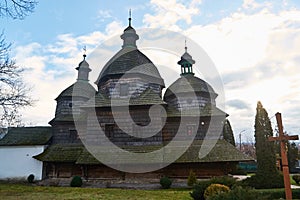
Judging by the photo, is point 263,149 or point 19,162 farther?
point 19,162

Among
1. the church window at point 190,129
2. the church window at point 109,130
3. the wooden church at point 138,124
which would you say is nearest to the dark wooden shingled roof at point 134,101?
the wooden church at point 138,124

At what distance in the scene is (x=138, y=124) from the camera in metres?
17.0

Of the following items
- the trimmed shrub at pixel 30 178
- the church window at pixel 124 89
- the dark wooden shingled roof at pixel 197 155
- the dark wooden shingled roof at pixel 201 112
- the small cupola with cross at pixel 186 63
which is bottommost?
the trimmed shrub at pixel 30 178

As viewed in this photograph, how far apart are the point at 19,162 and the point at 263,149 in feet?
61.4

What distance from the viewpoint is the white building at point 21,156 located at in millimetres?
20844

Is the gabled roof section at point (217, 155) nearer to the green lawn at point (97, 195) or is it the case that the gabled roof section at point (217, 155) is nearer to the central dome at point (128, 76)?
the green lawn at point (97, 195)

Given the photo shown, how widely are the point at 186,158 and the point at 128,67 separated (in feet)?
26.1

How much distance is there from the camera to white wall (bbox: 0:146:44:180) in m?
20.8

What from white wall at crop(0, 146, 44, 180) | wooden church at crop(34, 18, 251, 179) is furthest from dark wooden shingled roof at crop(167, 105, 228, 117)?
white wall at crop(0, 146, 44, 180)

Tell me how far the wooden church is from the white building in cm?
72

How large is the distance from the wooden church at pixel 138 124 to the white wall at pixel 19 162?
0.74m

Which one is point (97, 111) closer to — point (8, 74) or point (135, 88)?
point (135, 88)

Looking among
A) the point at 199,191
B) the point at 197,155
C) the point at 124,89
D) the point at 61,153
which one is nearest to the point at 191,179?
the point at 197,155

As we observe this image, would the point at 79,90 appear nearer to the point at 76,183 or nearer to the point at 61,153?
the point at 61,153
